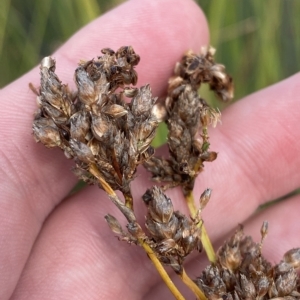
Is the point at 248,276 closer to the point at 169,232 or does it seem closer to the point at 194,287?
the point at 194,287

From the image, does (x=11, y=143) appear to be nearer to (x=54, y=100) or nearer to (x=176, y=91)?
(x=54, y=100)

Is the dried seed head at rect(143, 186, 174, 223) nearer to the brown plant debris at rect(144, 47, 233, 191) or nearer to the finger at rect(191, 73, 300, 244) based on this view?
the brown plant debris at rect(144, 47, 233, 191)

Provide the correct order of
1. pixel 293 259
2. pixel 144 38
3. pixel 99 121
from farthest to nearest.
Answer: pixel 144 38, pixel 293 259, pixel 99 121

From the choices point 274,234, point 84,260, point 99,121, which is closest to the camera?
point 99,121

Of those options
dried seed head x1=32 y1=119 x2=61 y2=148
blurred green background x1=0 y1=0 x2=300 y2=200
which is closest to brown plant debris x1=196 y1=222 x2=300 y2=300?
dried seed head x1=32 y1=119 x2=61 y2=148

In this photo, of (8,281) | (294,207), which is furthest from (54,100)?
(294,207)

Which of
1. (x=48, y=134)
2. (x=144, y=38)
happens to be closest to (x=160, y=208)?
(x=48, y=134)
